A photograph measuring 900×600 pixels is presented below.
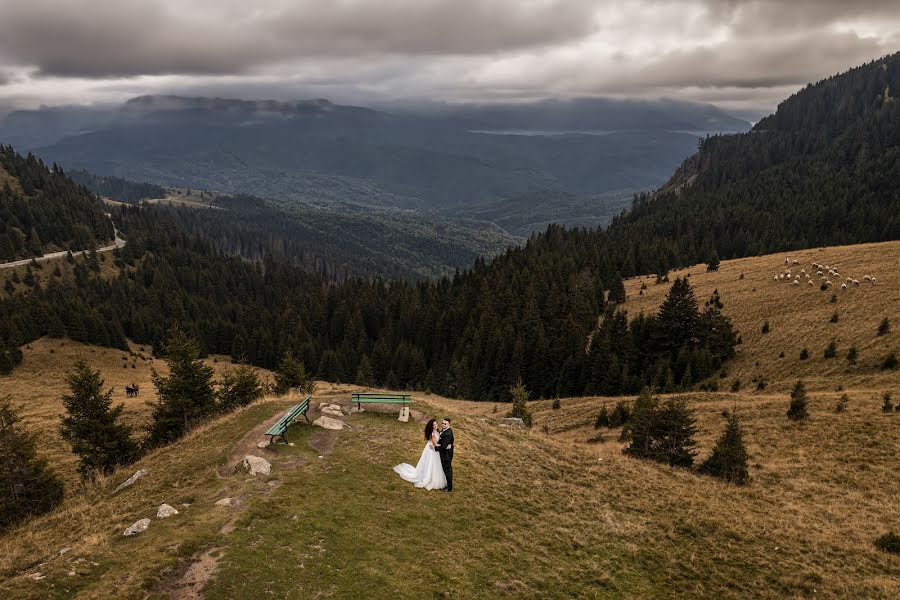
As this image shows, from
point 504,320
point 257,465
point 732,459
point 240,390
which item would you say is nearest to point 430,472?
point 257,465

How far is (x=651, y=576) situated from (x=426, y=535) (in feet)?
29.4

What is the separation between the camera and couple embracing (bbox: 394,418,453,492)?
906 inches

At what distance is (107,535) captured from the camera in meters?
18.0

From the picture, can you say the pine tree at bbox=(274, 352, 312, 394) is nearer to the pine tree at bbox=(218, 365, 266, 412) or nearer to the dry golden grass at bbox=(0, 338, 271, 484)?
the pine tree at bbox=(218, 365, 266, 412)

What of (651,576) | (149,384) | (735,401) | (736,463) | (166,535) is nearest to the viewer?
(166,535)

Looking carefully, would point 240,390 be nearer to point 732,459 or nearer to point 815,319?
point 732,459

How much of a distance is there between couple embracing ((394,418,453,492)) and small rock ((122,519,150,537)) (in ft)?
35.7

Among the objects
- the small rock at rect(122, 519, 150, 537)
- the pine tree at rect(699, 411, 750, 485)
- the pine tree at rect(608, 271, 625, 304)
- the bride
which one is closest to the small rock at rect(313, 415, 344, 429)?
the bride

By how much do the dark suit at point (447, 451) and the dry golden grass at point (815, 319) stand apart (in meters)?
43.6

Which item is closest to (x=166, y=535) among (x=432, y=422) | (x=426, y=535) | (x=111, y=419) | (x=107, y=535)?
(x=107, y=535)

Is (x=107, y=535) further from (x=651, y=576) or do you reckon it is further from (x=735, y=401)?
(x=735, y=401)

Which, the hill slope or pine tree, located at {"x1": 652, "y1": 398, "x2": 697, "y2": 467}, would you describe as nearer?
the hill slope

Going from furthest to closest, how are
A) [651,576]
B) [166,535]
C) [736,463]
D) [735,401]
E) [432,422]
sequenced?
1. [735,401]
2. [736,463]
3. [432,422]
4. [651,576]
5. [166,535]

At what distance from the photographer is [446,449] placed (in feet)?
75.8
